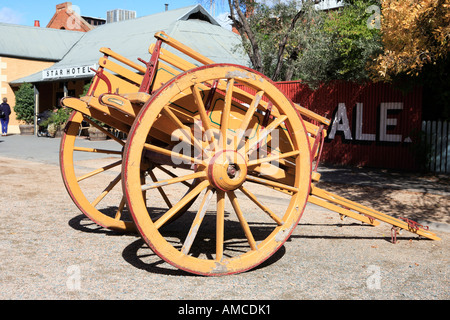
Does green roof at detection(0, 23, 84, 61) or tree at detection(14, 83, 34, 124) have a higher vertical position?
green roof at detection(0, 23, 84, 61)

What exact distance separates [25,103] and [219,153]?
25.6 m

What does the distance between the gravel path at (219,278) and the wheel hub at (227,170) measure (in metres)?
0.72

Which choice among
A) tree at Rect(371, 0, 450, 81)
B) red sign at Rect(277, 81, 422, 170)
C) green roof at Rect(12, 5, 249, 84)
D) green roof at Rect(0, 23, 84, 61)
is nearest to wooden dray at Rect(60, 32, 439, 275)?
tree at Rect(371, 0, 450, 81)

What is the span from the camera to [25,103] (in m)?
26.7

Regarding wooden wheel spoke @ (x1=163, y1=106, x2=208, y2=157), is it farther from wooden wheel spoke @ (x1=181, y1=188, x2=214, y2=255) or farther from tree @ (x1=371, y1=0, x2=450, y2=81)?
tree @ (x1=371, y1=0, x2=450, y2=81)

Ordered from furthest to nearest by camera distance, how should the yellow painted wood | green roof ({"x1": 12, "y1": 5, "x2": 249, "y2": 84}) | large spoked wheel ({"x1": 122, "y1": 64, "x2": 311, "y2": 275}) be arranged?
green roof ({"x1": 12, "y1": 5, "x2": 249, "y2": 84})
the yellow painted wood
large spoked wheel ({"x1": 122, "y1": 64, "x2": 311, "y2": 275})

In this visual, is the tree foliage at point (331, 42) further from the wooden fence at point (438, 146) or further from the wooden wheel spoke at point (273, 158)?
the wooden wheel spoke at point (273, 158)

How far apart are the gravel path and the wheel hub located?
2.36 feet

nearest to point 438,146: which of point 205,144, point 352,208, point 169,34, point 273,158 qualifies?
point 352,208

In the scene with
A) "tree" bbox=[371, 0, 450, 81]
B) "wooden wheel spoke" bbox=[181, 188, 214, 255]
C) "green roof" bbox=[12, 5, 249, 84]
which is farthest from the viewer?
"green roof" bbox=[12, 5, 249, 84]

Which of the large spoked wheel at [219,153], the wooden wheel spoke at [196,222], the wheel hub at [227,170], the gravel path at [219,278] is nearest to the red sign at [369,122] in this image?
the gravel path at [219,278]

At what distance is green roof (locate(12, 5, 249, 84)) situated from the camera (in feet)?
71.2
